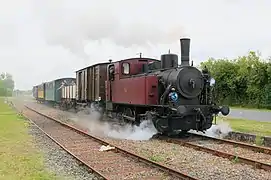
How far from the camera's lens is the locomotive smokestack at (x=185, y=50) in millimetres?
13617

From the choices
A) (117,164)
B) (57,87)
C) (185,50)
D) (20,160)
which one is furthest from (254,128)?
(57,87)

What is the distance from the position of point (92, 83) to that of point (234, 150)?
1261cm

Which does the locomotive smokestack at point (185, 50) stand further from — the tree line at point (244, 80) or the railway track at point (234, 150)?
the tree line at point (244, 80)

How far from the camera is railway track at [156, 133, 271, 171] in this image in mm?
9221

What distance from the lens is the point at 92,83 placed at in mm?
Result: 22453

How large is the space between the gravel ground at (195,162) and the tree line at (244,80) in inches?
769

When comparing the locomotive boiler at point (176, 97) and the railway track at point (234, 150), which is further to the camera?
the locomotive boiler at point (176, 97)

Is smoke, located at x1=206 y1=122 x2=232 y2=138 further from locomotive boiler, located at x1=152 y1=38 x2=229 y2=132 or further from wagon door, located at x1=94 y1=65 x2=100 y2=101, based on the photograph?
wagon door, located at x1=94 y1=65 x2=100 y2=101

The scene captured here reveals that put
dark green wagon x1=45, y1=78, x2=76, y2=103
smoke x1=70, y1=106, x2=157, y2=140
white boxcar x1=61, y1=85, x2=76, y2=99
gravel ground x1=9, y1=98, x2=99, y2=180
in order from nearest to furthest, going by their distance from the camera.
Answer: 1. gravel ground x1=9, y1=98, x2=99, y2=180
2. smoke x1=70, y1=106, x2=157, y2=140
3. white boxcar x1=61, y1=85, x2=76, y2=99
4. dark green wagon x1=45, y1=78, x2=76, y2=103

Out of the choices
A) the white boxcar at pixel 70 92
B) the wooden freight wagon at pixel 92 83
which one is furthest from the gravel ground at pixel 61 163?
the white boxcar at pixel 70 92

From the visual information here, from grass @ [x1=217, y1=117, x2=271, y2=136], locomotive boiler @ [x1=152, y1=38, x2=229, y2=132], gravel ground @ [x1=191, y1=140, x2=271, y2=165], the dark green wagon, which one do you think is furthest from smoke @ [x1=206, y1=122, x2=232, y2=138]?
the dark green wagon

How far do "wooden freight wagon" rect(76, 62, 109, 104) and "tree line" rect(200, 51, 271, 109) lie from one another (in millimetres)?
10807

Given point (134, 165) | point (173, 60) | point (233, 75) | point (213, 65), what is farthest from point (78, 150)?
point (213, 65)

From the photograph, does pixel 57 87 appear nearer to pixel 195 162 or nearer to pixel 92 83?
pixel 92 83
